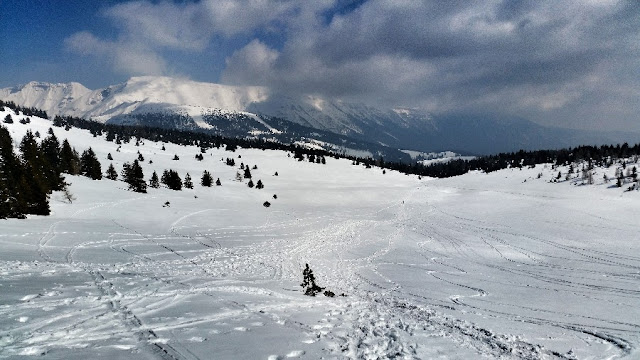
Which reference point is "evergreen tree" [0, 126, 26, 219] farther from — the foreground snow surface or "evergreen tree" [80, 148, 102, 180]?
"evergreen tree" [80, 148, 102, 180]

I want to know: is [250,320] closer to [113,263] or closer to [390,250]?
[113,263]

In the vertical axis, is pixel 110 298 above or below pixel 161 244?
above

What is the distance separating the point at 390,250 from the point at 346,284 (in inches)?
488

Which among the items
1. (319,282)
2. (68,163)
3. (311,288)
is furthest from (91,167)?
(311,288)

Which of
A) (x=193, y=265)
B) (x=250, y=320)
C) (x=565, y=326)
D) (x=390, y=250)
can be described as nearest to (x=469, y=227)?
(x=390, y=250)

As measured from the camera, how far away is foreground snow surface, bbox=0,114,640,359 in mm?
9820

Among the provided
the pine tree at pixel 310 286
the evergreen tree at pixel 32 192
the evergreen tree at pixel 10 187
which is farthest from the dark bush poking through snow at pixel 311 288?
the evergreen tree at pixel 32 192

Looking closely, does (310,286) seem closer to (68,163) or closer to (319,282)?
(319,282)

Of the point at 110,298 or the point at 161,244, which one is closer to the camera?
the point at 110,298

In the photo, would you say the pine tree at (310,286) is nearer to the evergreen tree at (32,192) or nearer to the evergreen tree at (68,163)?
the evergreen tree at (32,192)

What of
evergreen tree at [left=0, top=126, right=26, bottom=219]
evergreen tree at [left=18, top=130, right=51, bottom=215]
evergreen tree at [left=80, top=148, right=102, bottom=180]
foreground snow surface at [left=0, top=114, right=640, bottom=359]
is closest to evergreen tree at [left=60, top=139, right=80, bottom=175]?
evergreen tree at [left=80, top=148, right=102, bottom=180]

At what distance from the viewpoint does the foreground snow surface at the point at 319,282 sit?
9820 mm

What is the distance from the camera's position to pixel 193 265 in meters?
21.5

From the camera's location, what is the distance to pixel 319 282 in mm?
19828
